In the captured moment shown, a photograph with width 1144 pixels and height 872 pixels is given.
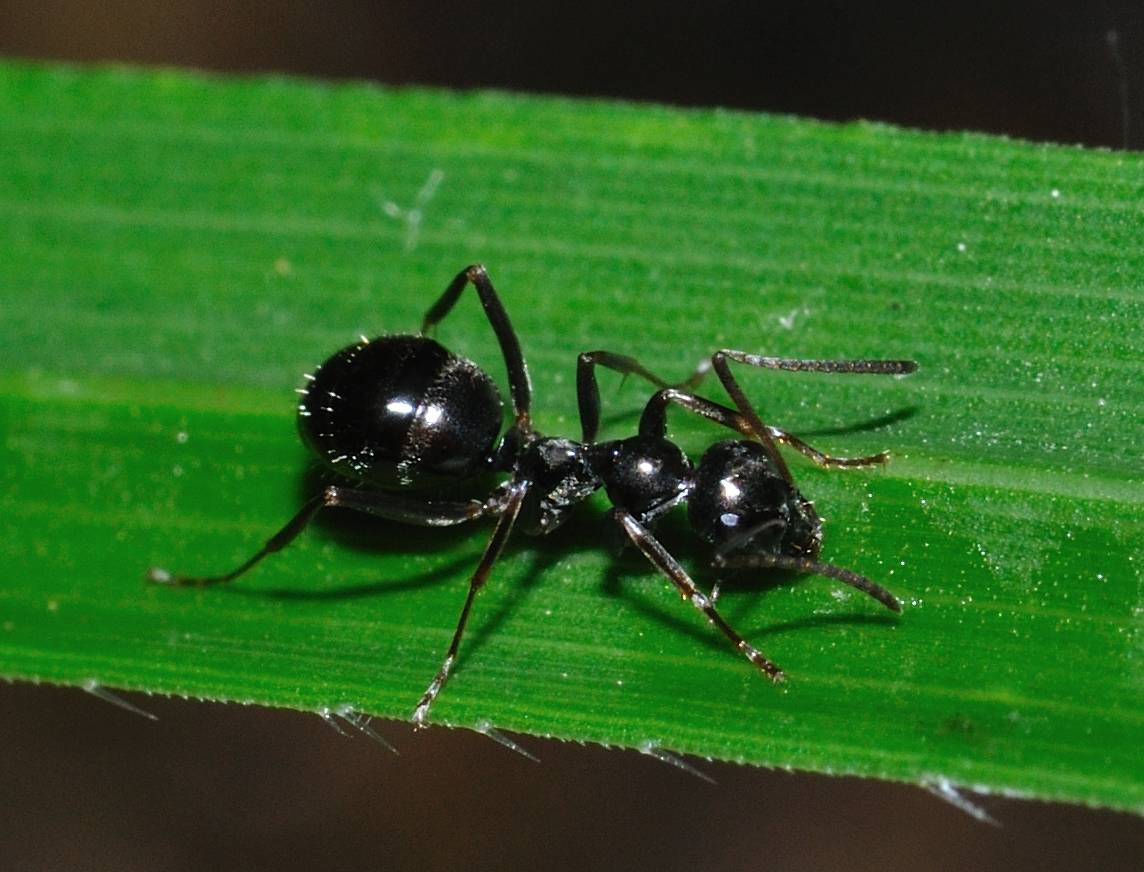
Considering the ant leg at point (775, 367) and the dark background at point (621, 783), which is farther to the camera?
the dark background at point (621, 783)

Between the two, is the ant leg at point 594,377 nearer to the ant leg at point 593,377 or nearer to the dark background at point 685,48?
the ant leg at point 593,377

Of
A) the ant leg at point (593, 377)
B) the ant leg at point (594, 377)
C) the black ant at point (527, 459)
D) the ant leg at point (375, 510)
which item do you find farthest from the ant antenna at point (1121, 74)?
the ant leg at point (375, 510)

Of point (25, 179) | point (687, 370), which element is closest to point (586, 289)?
point (687, 370)

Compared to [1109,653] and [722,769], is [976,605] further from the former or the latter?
[722,769]

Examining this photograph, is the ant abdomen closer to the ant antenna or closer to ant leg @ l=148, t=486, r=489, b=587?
ant leg @ l=148, t=486, r=489, b=587

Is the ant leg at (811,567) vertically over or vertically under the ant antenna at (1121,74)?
under

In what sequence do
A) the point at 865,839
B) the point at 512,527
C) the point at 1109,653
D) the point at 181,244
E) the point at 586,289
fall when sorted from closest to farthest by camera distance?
1. the point at 1109,653
2. the point at 512,527
3. the point at 586,289
4. the point at 181,244
5. the point at 865,839

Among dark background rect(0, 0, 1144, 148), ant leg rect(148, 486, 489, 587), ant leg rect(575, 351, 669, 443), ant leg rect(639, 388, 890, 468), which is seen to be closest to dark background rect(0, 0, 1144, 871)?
dark background rect(0, 0, 1144, 148)
